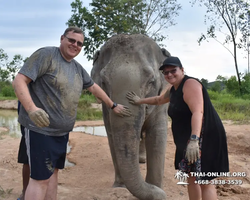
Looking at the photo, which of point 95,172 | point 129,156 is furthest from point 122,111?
point 95,172

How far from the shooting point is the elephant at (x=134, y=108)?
3107 mm

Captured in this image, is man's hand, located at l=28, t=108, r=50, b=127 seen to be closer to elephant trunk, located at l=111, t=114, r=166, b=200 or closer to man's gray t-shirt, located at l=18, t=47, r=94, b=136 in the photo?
man's gray t-shirt, located at l=18, t=47, r=94, b=136

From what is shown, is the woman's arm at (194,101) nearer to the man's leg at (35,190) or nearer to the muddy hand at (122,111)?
the muddy hand at (122,111)

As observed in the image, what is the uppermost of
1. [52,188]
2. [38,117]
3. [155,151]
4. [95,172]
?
[38,117]

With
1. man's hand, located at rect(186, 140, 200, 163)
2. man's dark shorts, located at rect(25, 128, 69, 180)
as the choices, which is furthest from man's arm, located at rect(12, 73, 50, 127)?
man's hand, located at rect(186, 140, 200, 163)

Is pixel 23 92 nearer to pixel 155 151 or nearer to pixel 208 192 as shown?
pixel 208 192

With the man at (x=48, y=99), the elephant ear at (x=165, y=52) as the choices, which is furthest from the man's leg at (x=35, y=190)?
the elephant ear at (x=165, y=52)

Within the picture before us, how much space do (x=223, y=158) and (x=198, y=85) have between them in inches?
29.0

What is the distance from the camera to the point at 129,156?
10.1ft

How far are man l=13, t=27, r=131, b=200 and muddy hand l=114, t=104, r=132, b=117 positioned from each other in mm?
487

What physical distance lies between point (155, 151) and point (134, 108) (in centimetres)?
96

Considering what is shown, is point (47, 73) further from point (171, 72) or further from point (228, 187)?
point (228, 187)

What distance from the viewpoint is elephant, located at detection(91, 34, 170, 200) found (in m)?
3.11

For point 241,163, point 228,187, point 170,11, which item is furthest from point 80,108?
point 228,187
